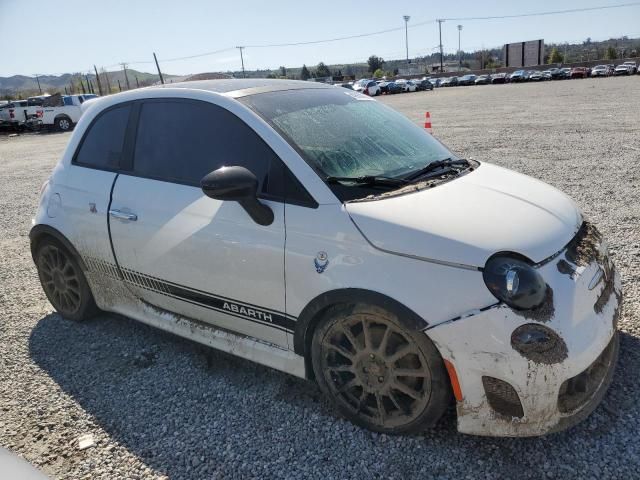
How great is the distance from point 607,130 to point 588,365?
11.7 m

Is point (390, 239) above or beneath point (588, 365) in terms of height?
above

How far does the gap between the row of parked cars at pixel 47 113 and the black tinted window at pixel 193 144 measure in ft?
84.7

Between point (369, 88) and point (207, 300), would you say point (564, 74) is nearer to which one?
point (369, 88)

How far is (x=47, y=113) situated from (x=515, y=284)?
96.1 feet

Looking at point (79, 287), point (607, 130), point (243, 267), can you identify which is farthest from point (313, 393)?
point (607, 130)

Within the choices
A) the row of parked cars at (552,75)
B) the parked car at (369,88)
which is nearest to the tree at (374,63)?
the row of parked cars at (552,75)

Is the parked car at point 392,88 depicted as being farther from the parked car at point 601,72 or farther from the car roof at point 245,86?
the car roof at point 245,86

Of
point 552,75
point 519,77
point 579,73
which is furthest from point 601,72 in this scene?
point 519,77

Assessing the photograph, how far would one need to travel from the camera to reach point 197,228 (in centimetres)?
289

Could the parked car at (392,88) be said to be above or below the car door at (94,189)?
below

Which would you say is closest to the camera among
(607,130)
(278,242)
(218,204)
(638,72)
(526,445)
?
(526,445)

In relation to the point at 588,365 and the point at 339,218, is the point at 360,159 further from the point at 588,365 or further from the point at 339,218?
the point at 588,365

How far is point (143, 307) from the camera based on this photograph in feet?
11.3

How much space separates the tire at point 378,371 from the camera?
7.62ft
